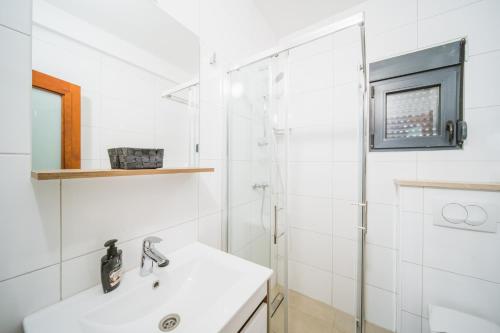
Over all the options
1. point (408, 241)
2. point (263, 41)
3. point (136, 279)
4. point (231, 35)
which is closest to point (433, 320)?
point (408, 241)

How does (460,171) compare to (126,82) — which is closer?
(126,82)

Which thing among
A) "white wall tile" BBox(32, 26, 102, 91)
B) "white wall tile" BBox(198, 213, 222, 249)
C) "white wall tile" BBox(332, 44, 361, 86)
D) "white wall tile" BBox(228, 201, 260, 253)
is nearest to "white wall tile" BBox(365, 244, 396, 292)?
"white wall tile" BBox(228, 201, 260, 253)

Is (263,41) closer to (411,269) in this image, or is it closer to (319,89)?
(319,89)

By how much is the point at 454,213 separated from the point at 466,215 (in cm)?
5

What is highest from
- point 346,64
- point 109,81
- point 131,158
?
point 346,64

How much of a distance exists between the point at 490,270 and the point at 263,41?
229cm

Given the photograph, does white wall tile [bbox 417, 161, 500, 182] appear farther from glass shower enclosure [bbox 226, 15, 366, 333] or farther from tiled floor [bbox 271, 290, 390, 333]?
tiled floor [bbox 271, 290, 390, 333]

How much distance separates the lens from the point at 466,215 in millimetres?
1049

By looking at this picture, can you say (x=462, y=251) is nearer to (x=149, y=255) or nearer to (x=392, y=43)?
(x=392, y=43)

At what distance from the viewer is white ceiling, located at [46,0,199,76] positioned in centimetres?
63

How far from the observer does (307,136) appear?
166cm

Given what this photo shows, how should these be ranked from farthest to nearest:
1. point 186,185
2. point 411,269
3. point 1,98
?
point 411,269, point 186,185, point 1,98

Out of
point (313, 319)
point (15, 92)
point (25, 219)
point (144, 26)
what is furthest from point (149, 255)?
point (313, 319)

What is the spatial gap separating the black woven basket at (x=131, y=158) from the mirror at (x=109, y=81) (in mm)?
54
